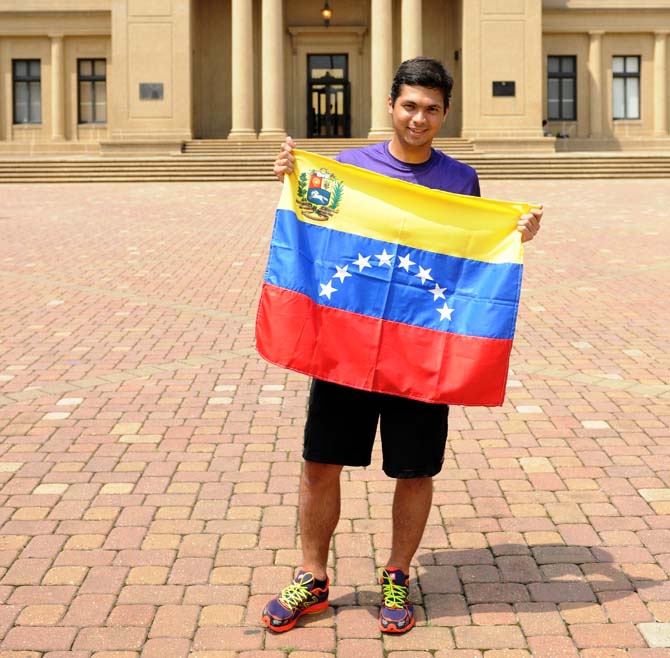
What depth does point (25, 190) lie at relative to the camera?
26.7 metres

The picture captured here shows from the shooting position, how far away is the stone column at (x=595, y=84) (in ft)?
134

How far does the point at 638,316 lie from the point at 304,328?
665cm

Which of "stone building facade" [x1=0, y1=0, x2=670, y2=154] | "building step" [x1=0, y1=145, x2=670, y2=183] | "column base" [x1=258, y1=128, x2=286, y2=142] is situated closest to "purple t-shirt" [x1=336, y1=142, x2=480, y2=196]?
"building step" [x1=0, y1=145, x2=670, y2=183]

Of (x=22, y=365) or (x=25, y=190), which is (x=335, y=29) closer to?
(x=25, y=190)

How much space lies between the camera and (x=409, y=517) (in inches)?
141

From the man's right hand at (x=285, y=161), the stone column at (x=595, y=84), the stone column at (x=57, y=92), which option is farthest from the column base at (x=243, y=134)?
the man's right hand at (x=285, y=161)

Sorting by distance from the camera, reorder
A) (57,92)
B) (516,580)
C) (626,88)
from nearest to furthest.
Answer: (516,580)
(57,92)
(626,88)

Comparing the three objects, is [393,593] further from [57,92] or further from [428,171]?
[57,92]

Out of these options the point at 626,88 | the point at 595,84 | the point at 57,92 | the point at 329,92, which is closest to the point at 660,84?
the point at 626,88

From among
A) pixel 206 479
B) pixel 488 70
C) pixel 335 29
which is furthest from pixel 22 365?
pixel 335 29

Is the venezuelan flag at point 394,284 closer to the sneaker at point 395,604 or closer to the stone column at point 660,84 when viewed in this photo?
the sneaker at point 395,604

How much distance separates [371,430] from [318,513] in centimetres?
37

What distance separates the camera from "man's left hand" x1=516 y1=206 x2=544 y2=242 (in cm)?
360

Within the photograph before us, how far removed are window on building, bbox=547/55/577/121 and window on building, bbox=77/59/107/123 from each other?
61.8ft
